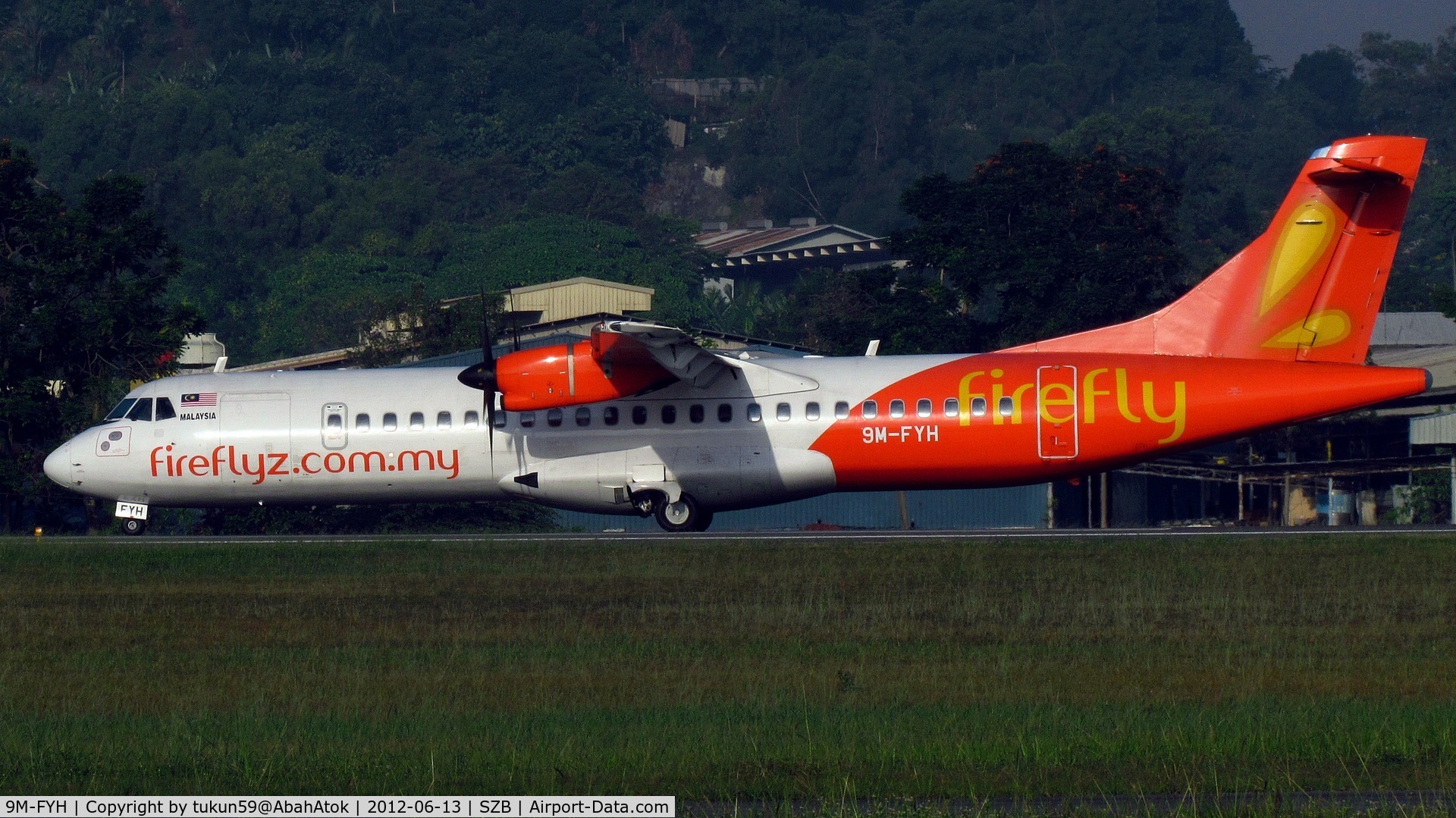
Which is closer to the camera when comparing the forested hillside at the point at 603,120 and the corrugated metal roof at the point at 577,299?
the corrugated metal roof at the point at 577,299

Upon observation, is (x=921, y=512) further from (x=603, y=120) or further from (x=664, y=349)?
(x=603, y=120)

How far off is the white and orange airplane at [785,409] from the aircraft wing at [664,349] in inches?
1.8

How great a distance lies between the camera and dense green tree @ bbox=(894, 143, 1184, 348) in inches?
A: 1804

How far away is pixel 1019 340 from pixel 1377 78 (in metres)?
140

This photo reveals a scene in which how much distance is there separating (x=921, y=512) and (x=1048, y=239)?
28.5 ft

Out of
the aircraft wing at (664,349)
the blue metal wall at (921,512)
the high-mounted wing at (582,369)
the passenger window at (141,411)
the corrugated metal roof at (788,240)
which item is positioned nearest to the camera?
the aircraft wing at (664,349)

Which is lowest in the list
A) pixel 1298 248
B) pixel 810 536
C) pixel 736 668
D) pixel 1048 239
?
pixel 736 668

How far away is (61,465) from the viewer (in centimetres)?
2891

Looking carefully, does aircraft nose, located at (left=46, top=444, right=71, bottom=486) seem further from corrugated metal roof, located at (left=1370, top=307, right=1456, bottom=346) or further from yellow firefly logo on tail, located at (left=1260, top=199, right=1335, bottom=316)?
corrugated metal roof, located at (left=1370, top=307, right=1456, bottom=346)

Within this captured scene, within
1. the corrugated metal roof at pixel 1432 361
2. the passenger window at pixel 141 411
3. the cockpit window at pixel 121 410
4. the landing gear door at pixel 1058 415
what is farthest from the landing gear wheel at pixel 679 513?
the corrugated metal roof at pixel 1432 361

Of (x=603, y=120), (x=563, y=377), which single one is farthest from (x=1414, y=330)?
(x=603, y=120)

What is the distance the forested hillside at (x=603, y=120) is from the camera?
358 ft

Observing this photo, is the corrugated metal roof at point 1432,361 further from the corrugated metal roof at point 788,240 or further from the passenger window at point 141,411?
the corrugated metal roof at point 788,240

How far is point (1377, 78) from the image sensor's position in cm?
17100
